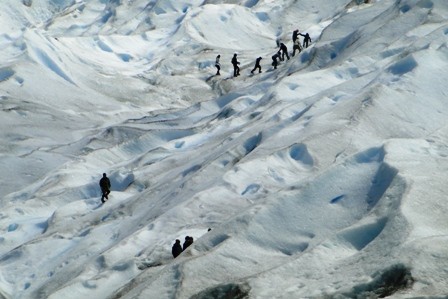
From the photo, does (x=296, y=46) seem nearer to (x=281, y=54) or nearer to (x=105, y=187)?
(x=281, y=54)

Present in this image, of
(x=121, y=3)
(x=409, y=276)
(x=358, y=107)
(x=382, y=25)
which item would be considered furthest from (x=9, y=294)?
(x=121, y=3)

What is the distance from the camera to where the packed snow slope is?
1605 centimetres

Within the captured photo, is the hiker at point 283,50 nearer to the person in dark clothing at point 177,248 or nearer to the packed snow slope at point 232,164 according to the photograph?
the packed snow slope at point 232,164

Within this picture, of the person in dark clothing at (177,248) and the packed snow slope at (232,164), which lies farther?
the person in dark clothing at (177,248)

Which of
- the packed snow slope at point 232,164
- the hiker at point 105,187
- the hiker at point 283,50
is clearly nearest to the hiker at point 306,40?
the hiker at point 283,50

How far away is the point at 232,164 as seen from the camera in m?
26.0

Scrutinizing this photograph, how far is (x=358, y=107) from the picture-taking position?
2470 centimetres

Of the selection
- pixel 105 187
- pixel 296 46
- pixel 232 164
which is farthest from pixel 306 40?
pixel 232 164

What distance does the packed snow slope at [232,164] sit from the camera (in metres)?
16.0

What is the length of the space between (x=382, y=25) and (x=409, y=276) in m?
23.5

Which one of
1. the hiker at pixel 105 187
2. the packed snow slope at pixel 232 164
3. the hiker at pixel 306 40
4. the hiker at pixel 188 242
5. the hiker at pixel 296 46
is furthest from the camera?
the hiker at pixel 306 40

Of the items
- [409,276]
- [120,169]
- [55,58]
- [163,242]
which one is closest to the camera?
[409,276]

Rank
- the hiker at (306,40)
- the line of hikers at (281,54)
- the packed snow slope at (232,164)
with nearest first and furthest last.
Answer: the packed snow slope at (232,164) → the line of hikers at (281,54) → the hiker at (306,40)

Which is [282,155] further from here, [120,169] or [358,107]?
[120,169]
